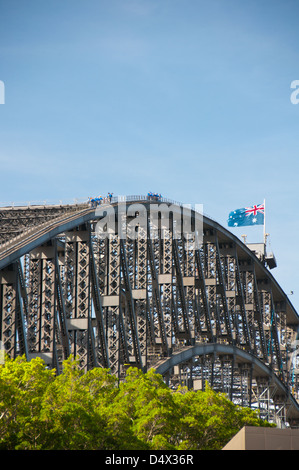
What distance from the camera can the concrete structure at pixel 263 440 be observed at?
116ft

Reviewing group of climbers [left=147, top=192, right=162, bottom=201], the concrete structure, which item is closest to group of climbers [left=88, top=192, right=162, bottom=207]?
group of climbers [left=147, top=192, right=162, bottom=201]

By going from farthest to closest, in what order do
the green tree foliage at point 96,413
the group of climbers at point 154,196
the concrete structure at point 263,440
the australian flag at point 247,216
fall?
the australian flag at point 247,216
the group of climbers at point 154,196
the green tree foliage at point 96,413
the concrete structure at point 263,440

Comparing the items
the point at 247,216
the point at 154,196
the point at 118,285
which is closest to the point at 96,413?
the point at 118,285

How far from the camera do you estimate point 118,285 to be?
63562mm

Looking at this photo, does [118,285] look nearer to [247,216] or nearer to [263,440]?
[263,440]

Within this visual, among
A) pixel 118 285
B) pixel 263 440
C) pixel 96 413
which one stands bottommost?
pixel 263 440

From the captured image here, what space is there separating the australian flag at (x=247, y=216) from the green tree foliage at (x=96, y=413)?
50.8m

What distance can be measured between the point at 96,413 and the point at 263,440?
11.6 m

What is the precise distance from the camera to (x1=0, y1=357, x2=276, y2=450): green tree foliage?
3969 centimetres

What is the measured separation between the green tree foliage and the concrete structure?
9.29m

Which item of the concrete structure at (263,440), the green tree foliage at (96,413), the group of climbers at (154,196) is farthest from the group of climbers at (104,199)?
the concrete structure at (263,440)

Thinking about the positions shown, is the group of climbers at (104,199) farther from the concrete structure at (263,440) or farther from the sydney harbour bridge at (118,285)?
the concrete structure at (263,440)

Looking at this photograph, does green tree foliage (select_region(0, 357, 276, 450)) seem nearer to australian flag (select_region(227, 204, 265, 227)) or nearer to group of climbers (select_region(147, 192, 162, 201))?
group of climbers (select_region(147, 192, 162, 201))
